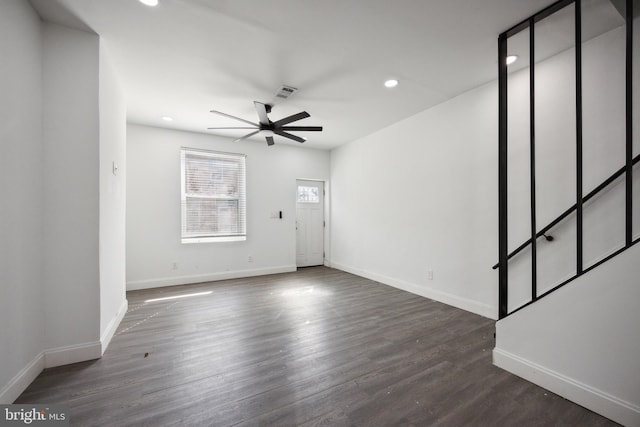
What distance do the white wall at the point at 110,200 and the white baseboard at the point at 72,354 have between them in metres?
0.10

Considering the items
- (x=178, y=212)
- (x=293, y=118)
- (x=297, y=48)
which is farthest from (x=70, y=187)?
→ (x=178, y=212)

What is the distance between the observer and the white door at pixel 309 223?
6195 mm

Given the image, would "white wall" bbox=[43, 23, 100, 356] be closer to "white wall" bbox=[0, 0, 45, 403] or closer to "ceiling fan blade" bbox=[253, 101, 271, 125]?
"white wall" bbox=[0, 0, 45, 403]

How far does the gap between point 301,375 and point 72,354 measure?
79.6 inches

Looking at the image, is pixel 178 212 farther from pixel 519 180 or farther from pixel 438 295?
pixel 519 180

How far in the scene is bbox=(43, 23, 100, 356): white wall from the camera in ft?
7.00

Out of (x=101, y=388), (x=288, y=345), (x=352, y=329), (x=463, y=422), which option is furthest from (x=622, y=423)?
(x=101, y=388)

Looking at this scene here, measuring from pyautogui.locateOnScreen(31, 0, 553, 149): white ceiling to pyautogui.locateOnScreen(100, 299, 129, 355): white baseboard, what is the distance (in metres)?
2.77

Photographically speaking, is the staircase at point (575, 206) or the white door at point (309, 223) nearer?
the staircase at point (575, 206)

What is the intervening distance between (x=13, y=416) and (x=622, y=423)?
374 centimetres

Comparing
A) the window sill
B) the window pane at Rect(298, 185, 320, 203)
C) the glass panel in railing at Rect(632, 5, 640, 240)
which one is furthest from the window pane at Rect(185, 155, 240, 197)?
the glass panel in railing at Rect(632, 5, 640, 240)

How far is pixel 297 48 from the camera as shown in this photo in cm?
245

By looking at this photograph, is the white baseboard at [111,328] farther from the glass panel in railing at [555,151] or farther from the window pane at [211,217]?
the glass panel in railing at [555,151]

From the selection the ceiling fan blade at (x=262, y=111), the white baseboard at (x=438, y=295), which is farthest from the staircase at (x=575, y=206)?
the ceiling fan blade at (x=262, y=111)
